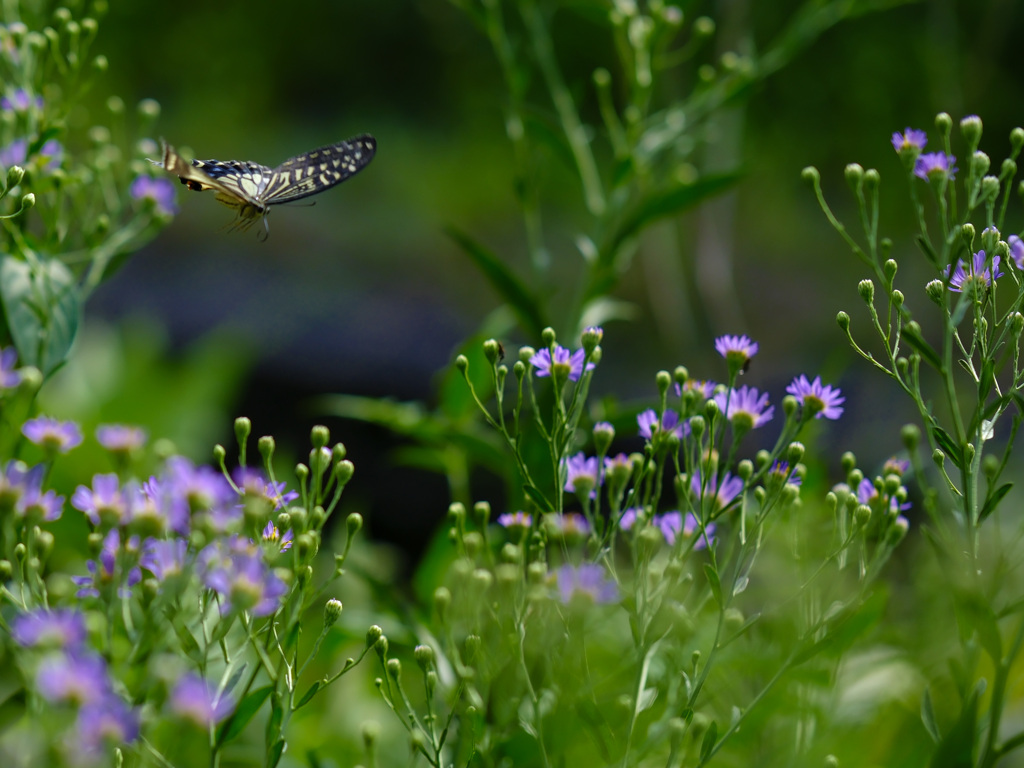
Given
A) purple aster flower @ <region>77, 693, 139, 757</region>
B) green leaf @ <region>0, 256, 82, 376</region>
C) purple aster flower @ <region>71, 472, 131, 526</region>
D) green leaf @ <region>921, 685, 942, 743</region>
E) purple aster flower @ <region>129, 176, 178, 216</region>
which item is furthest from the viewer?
purple aster flower @ <region>129, 176, 178, 216</region>

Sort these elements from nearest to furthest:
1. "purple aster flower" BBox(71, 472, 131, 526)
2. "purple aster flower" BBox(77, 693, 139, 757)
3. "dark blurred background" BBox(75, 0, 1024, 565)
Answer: "purple aster flower" BBox(77, 693, 139, 757), "purple aster flower" BBox(71, 472, 131, 526), "dark blurred background" BBox(75, 0, 1024, 565)

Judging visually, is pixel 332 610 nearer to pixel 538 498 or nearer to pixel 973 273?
pixel 538 498

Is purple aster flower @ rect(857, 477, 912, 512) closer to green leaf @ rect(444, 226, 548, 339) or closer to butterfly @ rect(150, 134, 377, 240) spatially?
green leaf @ rect(444, 226, 548, 339)

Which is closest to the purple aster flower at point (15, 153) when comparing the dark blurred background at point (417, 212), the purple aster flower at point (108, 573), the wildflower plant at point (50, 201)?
the wildflower plant at point (50, 201)

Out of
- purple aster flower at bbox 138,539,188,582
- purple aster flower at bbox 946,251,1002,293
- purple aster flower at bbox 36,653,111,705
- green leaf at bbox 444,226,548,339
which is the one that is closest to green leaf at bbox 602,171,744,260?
green leaf at bbox 444,226,548,339

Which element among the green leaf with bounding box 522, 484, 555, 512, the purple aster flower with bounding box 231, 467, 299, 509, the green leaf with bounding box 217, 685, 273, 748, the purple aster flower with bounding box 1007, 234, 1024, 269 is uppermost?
the purple aster flower with bounding box 1007, 234, 1024, 269

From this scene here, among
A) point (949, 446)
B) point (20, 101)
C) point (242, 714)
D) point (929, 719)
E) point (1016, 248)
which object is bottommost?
point (242, 714)

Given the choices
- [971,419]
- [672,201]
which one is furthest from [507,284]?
[971,419]
